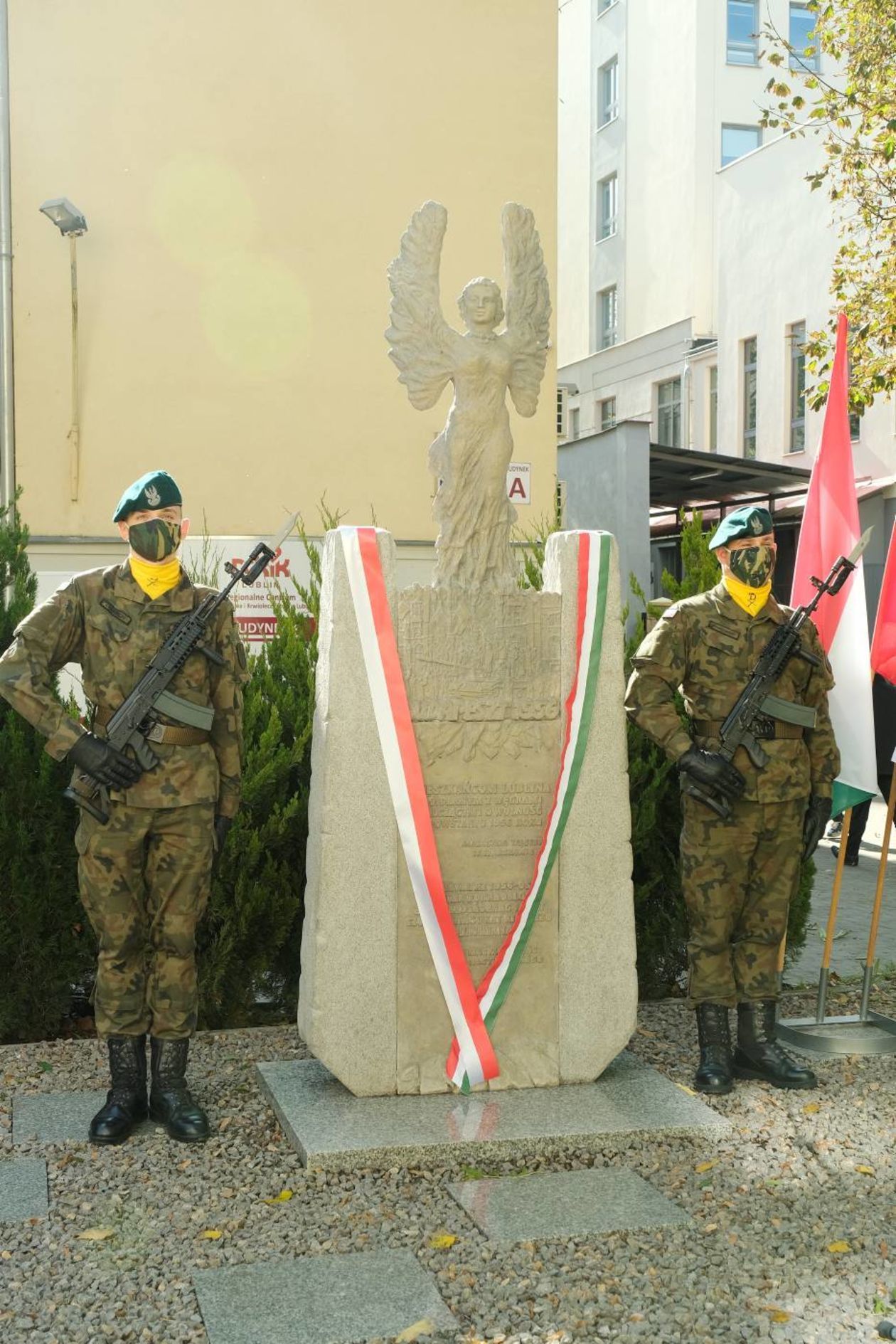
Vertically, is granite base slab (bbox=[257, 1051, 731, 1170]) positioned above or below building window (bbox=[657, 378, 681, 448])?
below

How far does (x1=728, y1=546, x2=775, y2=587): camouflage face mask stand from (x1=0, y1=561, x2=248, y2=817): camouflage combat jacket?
1843 millimetres

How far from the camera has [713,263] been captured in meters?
28.4

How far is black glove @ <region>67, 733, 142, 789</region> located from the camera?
468 centimetres

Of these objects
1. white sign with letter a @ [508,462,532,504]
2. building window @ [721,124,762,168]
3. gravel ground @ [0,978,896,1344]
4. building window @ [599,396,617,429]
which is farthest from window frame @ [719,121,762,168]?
gravel ground @ [0,978,896,1344]

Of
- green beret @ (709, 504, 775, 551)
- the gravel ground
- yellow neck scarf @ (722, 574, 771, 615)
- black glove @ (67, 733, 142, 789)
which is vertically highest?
green beret @ (709, 504, 775, 551)

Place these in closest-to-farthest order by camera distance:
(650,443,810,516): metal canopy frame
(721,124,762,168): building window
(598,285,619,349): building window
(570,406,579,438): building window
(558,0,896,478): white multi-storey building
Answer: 1. (650,443,810,516): metal canopy frame
2. (558,0,896,478): white multi-storey building
3. (721,124,762,168): building window
4. (598,285,619,349): building window
5. (570,406,579,438): building window

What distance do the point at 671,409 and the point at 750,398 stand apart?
4295 mm

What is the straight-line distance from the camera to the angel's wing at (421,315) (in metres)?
5.40

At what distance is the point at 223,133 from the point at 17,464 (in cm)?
395

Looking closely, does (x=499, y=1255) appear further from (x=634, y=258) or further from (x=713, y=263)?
(x=634, y=258)

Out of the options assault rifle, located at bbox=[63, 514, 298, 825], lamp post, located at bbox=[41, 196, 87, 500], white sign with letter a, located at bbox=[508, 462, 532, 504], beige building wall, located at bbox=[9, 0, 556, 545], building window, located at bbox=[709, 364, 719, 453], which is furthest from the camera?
building window, located at bbox=[709, 364, 719, 453]

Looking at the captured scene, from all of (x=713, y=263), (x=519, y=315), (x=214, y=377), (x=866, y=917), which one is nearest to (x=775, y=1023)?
(x=519, y=315)

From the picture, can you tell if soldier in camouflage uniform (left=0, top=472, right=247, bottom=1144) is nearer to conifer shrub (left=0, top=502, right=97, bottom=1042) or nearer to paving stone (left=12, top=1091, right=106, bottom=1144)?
paving stone (left=12, top=1091, right=106, bottom=1144)

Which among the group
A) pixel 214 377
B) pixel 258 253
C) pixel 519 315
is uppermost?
pixel 258 253
